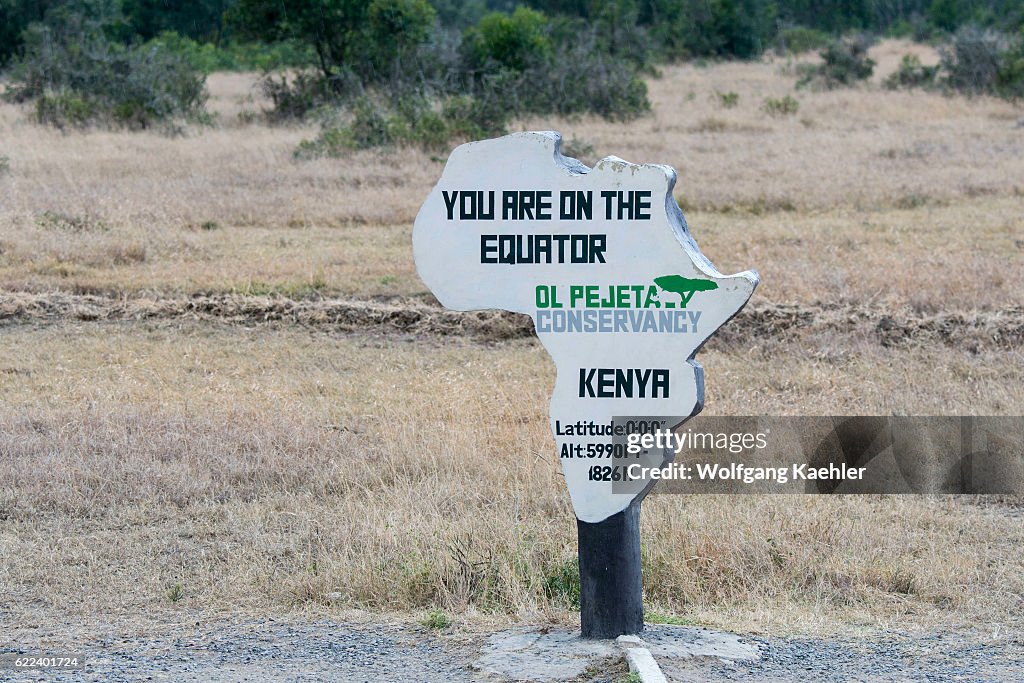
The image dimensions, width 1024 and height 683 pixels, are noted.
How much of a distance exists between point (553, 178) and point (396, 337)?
505 centimetres

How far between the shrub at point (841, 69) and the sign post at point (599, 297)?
24.5 m

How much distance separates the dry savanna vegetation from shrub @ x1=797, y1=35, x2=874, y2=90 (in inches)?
479

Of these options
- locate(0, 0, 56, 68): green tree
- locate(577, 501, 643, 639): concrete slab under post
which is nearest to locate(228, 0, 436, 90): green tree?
locate(0, 0, 56, 68): green tree

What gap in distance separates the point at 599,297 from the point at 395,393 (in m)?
3.62

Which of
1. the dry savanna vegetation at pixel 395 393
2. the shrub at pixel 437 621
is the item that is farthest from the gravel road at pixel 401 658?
the dry savanna vegetation at pixel 395 393

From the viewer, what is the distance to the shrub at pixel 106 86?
1989cm

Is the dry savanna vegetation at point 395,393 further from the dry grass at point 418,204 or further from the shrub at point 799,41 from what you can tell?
the shrub at point 799,41

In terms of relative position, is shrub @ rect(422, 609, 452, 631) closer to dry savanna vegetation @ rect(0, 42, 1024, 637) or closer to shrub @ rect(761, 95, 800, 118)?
dry savanna vegetation @ rect(0, 42, 1024, 637)

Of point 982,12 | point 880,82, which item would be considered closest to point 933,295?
point 880,82

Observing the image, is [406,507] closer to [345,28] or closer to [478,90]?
[478,90]

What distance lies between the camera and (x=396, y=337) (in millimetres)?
9148

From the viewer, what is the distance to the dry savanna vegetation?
4938 mm

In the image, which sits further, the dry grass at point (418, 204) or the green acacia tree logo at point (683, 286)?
the dry grass at point (418, 204)
